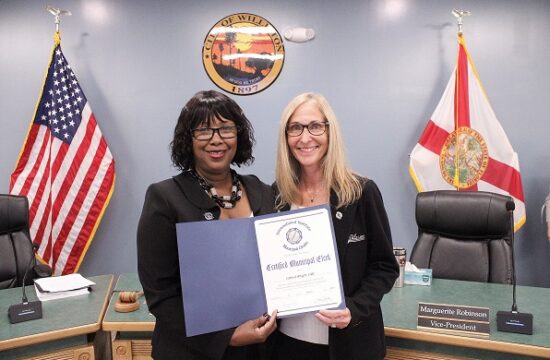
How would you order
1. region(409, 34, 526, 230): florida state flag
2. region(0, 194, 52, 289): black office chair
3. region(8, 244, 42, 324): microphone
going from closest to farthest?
1. region(8, 244, 42, 324): microphone
2. region(0, 194, 52, 289): black office chair
3. region(409, 34, 526, 230): florida state flag

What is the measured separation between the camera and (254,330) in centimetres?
116

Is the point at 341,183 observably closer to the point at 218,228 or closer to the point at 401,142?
the point at 218,228

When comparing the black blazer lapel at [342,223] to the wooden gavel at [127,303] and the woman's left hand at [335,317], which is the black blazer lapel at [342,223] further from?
the wooden gavel at [127,303]

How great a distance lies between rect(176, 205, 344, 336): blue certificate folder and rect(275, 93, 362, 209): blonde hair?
0.80ft

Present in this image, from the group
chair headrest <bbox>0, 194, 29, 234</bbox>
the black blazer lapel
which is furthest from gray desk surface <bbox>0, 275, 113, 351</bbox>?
the black blazer lapel

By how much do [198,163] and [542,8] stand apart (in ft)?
10.4

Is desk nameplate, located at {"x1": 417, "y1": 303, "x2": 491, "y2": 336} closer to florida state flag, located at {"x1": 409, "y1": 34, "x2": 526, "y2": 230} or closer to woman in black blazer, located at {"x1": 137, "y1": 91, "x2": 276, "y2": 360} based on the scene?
woman in black blazer, located at {"x1": 137, "y1": 91, "x2": 276, "y2": 360}

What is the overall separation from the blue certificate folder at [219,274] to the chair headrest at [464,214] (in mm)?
1620

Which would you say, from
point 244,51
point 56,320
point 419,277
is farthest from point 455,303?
point 244,51

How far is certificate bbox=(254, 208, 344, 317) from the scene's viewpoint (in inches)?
46.8

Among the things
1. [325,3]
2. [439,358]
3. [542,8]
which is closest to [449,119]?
[542,8]

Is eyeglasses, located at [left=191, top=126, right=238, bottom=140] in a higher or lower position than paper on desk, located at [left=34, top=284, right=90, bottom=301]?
higher

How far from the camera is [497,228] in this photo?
2377mm

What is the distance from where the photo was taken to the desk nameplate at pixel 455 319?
5.36ft
